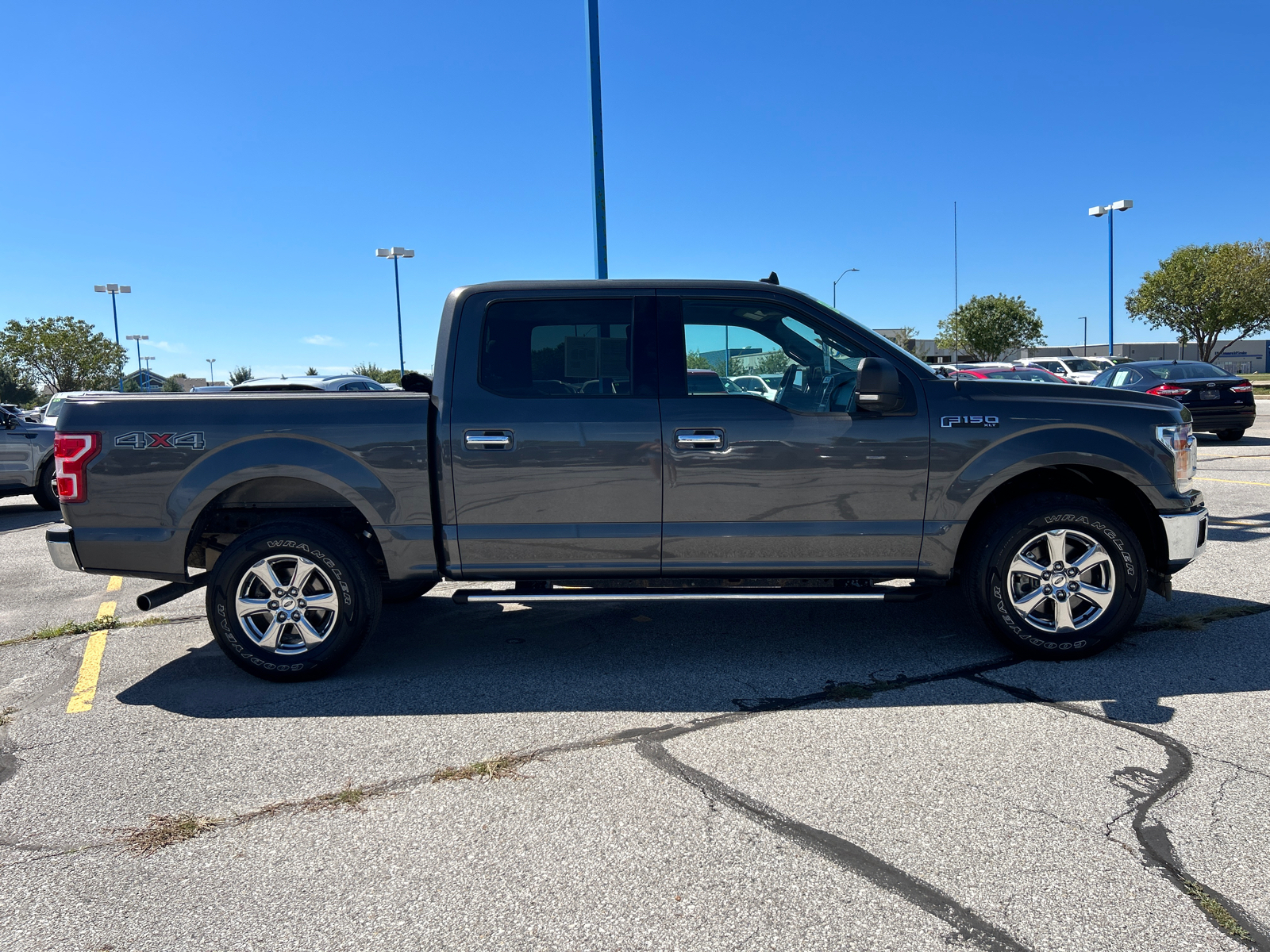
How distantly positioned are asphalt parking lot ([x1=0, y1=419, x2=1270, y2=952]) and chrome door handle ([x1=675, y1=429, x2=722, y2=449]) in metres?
1.16

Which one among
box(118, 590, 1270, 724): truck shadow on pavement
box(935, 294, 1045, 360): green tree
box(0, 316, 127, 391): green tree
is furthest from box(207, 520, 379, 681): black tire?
box(935, 294, 1045, 360): green tree

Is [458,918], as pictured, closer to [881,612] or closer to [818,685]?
[818,685]

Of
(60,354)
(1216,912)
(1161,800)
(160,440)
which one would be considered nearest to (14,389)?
(60,354)

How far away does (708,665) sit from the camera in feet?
15.8

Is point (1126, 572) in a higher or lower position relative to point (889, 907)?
higher

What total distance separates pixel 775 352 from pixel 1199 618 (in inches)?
122

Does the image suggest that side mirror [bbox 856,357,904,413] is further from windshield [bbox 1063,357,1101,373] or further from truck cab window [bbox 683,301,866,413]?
windshield [bbox 1063,357,1101,373]

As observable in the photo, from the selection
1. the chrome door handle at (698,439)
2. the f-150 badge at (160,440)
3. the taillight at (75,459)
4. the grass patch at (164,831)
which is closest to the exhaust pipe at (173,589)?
the taillight at (75,459)

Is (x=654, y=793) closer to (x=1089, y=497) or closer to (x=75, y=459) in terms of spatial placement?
(x=1089, y=497)

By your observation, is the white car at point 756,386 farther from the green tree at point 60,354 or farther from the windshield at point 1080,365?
the green tree at point 60,354

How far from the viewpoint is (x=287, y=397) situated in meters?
4.61

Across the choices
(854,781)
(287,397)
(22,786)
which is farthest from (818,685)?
(22,786)

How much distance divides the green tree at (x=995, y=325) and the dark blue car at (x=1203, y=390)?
59871 mm

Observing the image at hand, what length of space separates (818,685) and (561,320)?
7.34ft
